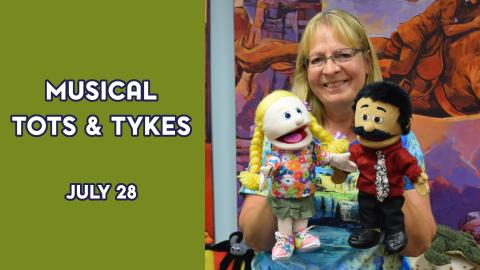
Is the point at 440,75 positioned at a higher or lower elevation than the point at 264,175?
higher

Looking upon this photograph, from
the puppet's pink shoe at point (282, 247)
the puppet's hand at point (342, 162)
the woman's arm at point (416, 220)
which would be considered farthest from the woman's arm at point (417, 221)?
the puppet's pink shoe at point (282, 247)

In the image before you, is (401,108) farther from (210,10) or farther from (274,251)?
(210,10)

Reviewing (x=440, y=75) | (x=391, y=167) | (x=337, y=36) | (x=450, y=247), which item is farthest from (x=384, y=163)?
(x=440, y=75)

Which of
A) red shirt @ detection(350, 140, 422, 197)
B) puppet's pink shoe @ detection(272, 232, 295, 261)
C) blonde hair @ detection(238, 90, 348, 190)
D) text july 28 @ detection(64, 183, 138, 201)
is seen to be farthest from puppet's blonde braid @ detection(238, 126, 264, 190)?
text july 28 @ detection(64, 183, 138, 201)

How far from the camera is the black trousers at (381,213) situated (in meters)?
1.04

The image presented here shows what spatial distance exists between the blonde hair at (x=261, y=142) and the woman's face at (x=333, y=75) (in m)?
0.07

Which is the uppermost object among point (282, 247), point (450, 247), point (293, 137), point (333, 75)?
point (333, 75)

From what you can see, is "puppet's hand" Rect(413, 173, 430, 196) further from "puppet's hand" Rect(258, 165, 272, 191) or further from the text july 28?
the text july 28

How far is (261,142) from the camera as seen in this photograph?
1187 mm

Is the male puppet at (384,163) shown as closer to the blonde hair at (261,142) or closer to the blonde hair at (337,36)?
the blonde hair at (261,142)

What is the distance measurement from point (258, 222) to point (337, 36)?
0.48 meters

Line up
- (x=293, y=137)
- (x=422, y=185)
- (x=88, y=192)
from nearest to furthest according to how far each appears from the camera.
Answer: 1. (x=422, y=185)
2. (x=293, y=137)
3. (x=88, y=192)

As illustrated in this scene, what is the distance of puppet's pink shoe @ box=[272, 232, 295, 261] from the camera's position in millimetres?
1104

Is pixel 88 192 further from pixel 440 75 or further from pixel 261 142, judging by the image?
pixel 440 75
